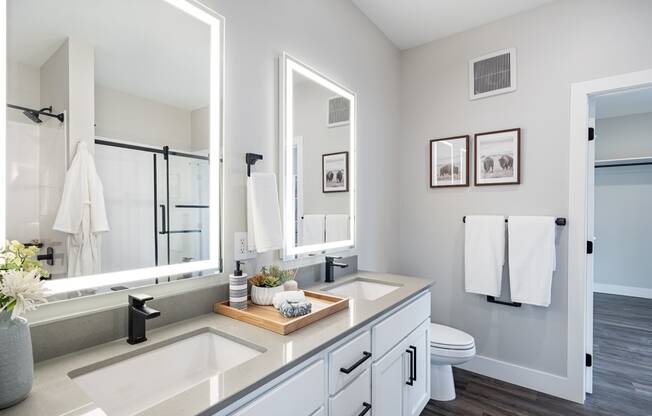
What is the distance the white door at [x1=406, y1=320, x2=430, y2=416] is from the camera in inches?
65.8

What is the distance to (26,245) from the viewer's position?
90 centimetres

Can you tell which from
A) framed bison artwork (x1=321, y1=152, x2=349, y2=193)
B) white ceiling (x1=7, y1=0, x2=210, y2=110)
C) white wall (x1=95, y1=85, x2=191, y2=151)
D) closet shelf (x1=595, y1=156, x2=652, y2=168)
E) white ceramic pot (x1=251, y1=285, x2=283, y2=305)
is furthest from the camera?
→ closet shelf (x1=595, y1=156, x2=652, y2=168)

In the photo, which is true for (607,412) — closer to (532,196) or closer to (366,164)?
(532,196)

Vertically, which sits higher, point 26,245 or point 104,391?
point 26,245

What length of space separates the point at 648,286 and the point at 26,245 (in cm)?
637

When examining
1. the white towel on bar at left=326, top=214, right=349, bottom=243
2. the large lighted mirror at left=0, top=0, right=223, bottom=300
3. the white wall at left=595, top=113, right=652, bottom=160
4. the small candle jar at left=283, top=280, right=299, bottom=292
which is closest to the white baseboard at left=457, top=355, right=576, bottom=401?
the white towel on bar at left=326, top=214, right=349, bottom=243

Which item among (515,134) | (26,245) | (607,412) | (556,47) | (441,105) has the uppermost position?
(556,47)

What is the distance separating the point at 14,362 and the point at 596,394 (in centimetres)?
307

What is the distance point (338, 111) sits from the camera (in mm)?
2102

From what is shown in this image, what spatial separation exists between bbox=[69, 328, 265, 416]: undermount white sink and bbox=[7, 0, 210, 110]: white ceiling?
34.6 inches

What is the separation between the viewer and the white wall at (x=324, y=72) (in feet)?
4.70

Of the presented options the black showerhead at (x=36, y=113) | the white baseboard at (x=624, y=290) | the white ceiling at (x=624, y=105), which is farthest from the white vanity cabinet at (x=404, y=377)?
the white baseboard at (x=624, y=290)

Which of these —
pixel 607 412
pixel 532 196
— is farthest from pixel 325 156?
pixel 607 412

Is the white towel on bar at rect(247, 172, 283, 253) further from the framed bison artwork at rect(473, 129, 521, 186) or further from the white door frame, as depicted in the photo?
the white door frame
